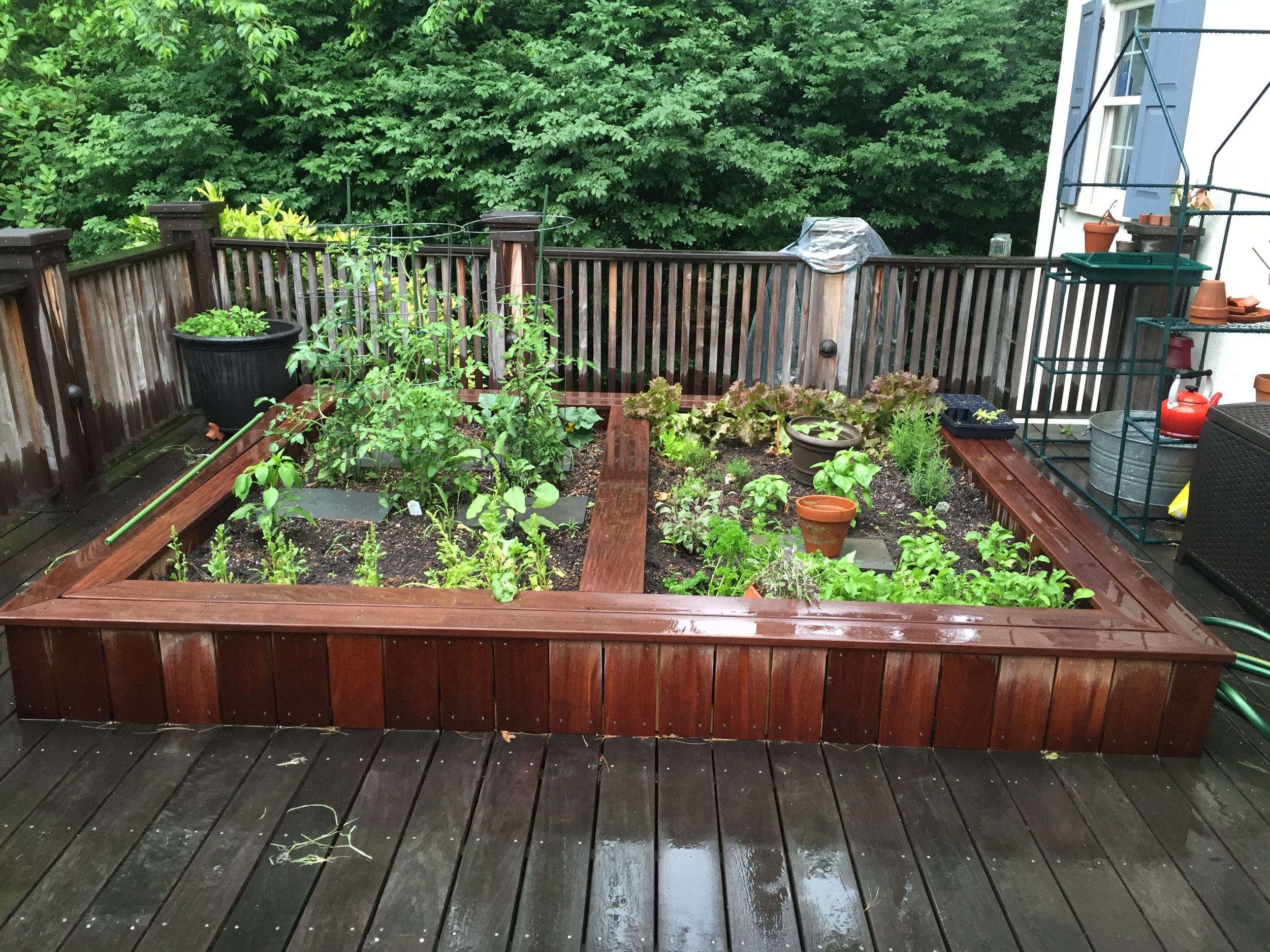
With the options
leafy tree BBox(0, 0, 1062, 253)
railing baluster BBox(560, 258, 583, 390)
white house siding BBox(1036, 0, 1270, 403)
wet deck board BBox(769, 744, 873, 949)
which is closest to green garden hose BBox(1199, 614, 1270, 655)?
wet deck board BBox(769, 744, 873, 949)

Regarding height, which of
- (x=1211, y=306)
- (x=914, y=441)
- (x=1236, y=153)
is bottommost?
(x=914, y=441)

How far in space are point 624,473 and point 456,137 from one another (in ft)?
20.4

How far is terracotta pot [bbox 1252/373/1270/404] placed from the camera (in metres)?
4.16

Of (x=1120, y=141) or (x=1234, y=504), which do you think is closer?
(x=1234, y=504)

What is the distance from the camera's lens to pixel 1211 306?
161 inches

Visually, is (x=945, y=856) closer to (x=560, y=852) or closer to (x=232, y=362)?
(x=560, y=852)

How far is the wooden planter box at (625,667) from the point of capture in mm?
2627

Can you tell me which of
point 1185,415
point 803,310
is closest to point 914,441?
point 1185,415

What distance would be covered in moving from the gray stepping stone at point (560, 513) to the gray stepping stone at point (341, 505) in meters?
0.30

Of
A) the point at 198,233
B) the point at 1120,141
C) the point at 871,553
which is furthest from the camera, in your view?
the point at 1120,141

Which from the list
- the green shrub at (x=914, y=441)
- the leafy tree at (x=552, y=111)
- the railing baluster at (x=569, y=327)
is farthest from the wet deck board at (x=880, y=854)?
the leafy tree at (x=552, y=111)

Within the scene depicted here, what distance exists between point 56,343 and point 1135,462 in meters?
4.41

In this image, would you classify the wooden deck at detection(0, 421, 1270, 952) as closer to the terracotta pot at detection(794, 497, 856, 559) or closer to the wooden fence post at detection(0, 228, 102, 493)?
the terracotta pot at detection(794, 497, 856, 559)

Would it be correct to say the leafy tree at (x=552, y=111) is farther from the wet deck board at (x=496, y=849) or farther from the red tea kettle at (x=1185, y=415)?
the wet deck board at (x=496, y=849)
